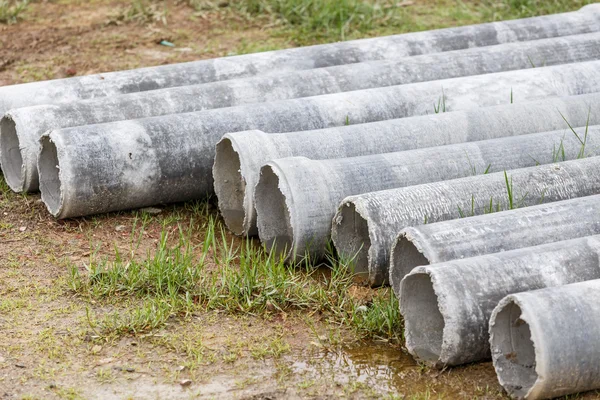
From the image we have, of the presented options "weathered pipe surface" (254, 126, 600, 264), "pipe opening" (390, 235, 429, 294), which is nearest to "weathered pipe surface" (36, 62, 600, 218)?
"weathered pipe surface" (254, 126, 600, 264)

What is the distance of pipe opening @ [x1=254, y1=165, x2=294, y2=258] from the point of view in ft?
15.0

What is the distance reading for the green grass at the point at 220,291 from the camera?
13.2ft

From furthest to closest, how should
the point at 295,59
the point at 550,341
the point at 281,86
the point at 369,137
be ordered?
the point at 295,59 < the point at 281,86 < the point at 369,137 < the point at 550,341

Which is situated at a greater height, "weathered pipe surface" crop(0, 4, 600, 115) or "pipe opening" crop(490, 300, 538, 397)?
"weathered pipe surface" crop(0, 4, 600, 115)

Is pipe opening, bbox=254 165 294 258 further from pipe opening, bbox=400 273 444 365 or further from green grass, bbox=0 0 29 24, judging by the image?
green grass, bbox=0 0 29 24

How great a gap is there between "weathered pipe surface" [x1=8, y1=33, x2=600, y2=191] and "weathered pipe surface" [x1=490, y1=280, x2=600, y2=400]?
8.93 feet

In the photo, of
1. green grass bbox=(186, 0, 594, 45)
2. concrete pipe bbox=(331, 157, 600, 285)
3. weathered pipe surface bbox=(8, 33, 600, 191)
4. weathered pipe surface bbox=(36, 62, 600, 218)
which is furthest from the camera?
green grass bbox=(186, 0, 594, 45)

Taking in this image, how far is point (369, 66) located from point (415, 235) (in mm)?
2528

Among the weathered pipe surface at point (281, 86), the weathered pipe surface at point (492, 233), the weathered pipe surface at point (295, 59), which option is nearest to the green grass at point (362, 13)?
the weathered pipe surface at point (295, 59)

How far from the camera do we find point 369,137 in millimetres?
4879

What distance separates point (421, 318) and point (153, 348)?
110cm

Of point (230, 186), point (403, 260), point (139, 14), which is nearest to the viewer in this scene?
point (403, 260)

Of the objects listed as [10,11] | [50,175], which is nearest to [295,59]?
[50,175]

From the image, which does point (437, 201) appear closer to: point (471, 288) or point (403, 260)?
point (403, 260)
